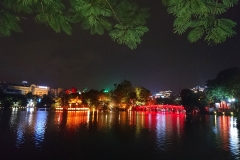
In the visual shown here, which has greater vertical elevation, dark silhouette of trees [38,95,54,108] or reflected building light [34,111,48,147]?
dark silhouette of trees [38,95,54,108]

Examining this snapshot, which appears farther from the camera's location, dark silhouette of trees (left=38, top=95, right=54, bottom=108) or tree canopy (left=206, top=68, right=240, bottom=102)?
dark silhouette of trees (left=38, top=95, right=54, bottom=108)

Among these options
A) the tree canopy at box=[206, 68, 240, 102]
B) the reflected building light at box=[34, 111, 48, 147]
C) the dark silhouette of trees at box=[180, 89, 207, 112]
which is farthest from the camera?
the dark silhouette of trees at box=[180, 89, 207, 112]

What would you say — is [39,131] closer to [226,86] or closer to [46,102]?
[226,86]

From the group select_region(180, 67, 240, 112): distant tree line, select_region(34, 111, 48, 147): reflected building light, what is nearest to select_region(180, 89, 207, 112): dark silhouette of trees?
select_region(180, 67, 240, 112): distant tree line

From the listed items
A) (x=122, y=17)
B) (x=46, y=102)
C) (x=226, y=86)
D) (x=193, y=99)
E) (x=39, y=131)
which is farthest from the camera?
(x=46, y=102)

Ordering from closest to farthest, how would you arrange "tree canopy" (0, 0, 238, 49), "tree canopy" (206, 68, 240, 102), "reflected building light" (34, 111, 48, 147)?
1. "tree canopy" (0, 0, 238, 49)
2. "reflected building light" (34, 111, 48, 147)
3. "tree canopy" (206, 68, 240, 102)

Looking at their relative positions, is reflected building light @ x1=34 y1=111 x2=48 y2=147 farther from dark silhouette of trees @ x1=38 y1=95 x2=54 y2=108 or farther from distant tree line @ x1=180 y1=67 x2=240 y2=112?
dark silhouette of trees @ x1=38 y1=95 x2=54 y2=108

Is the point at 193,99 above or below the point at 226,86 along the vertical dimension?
below

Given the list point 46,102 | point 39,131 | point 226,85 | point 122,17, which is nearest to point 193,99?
point 226,85

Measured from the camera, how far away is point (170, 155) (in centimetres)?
1342

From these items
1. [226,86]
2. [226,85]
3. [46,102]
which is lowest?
[46,102]

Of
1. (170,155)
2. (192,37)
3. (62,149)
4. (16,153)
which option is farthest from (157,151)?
(192,37)

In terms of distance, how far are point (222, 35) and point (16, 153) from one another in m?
13.8

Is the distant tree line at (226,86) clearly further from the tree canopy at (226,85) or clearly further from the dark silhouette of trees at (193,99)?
the dark silhouette of trees at (193,99)
